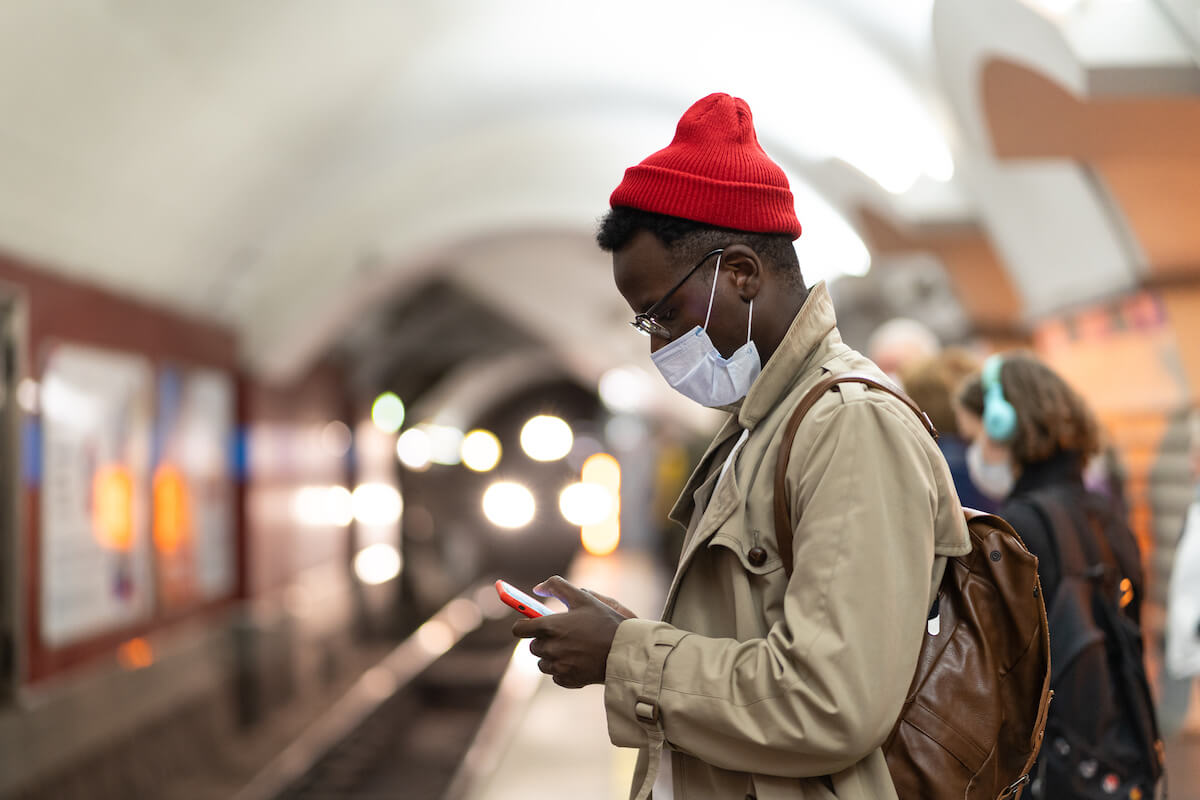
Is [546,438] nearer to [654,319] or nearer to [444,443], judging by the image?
[444,443]

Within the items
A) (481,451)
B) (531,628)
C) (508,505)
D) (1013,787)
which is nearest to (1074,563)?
(1013,787)

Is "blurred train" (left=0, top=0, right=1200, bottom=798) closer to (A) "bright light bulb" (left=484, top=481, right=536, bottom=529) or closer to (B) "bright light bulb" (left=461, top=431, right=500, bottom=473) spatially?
(B) "bright light bulb" (left=461, top=431, right=500, bottom=473)

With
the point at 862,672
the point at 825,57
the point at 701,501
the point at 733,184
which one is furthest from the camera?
the point at 825,57

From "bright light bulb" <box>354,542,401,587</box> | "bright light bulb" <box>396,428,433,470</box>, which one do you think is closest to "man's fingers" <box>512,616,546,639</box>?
"bright light bulb" <box>354,542,401,587</box>

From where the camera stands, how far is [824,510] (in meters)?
1.43

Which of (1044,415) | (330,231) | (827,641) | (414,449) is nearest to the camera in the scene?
(827,641)

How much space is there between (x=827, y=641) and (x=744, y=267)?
55 cm

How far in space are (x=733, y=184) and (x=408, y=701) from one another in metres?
14.1

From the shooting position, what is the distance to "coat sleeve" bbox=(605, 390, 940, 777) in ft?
4.57

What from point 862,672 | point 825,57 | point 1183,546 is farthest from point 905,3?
point 862,672

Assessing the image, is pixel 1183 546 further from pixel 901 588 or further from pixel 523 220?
pixel 523 220

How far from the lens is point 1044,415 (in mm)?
2818

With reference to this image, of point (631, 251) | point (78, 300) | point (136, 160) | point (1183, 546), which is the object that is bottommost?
point (1183, 546)

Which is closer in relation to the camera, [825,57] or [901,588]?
[901,588]
